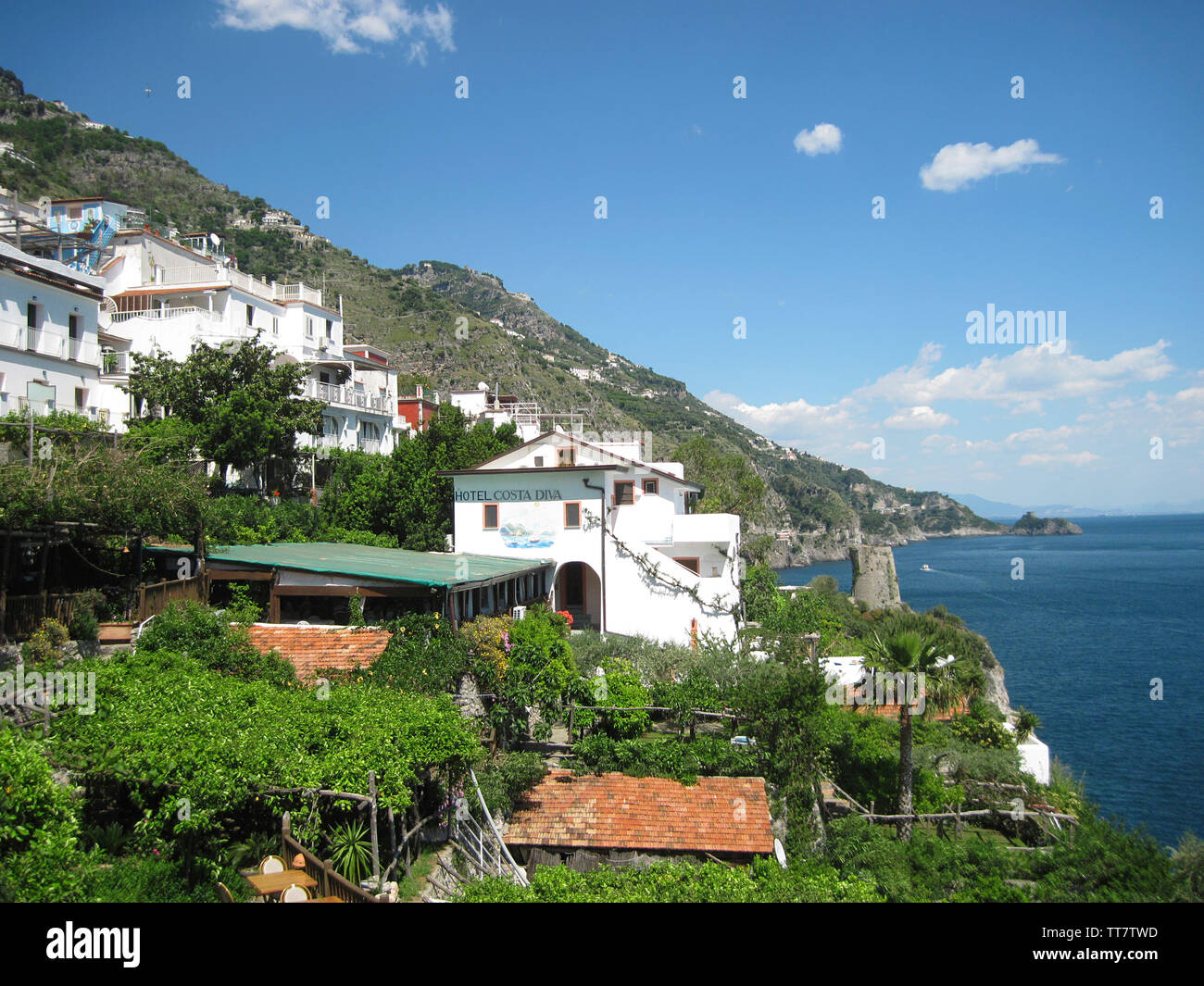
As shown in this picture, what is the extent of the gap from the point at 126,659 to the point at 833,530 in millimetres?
158520

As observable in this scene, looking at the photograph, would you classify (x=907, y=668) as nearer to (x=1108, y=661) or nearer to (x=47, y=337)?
(x=47, y=337)

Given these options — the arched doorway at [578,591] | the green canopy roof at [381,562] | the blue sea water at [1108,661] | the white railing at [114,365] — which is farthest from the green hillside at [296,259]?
the green canopy roof at [381,562]

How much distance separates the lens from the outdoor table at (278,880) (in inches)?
417

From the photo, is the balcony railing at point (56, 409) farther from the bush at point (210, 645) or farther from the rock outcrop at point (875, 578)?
the rock outcrop at point (875, 578)

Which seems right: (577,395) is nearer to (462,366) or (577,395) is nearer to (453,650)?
(462,366)

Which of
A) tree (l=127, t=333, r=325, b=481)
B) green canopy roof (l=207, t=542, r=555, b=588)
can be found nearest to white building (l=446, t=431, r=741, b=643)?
green canopy roof (l=207, t=542, r=555, b=588)

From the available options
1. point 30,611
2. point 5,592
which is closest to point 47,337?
point 30,611

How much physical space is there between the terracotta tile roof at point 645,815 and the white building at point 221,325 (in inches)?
→ 958

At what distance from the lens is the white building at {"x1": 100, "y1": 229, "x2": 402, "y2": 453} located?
3484 cm

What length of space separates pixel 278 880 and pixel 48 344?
25537mm

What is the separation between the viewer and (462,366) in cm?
10425

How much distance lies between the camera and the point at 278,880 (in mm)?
10797
